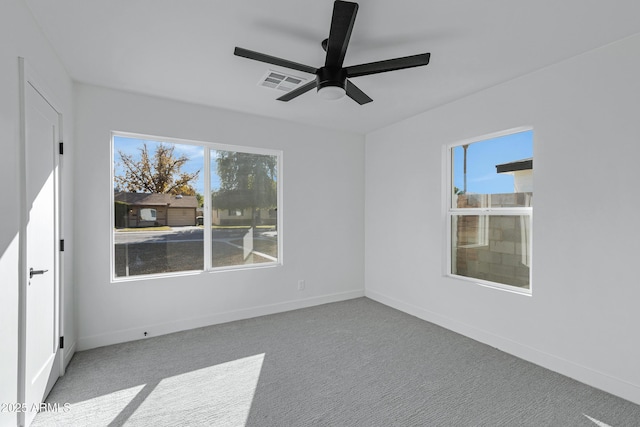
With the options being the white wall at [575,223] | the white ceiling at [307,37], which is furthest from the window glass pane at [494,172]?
the white ceiling at [307,37]

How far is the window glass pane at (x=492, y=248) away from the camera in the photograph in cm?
300

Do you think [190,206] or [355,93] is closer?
[355,93]

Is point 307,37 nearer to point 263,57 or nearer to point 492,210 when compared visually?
point 263,57

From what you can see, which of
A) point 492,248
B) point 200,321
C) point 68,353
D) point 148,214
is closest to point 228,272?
point 200,321

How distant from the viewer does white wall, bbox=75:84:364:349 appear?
3.09m

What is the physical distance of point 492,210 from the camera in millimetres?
3270

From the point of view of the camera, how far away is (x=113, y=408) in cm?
214

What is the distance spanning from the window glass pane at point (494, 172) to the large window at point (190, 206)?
231cm

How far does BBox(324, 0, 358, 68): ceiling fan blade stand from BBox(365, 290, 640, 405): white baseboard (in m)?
2.94

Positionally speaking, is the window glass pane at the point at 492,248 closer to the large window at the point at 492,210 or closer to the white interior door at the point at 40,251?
the large window at the point at 492,210

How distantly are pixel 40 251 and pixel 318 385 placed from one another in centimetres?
225

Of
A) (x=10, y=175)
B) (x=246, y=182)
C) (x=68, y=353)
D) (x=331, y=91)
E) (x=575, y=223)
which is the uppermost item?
(x=331, y=91)

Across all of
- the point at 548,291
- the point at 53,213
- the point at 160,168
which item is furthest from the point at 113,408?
the point at 548,291

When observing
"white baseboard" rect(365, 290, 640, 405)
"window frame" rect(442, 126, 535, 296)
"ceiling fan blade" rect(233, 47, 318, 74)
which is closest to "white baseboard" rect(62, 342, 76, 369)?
"ceiling fan blade" rect(233, 47, 318, 74)
